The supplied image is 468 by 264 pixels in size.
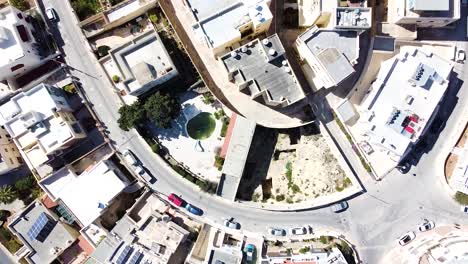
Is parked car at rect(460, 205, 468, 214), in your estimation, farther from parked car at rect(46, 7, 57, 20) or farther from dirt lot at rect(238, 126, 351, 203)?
parked car at rect(46, 7, 57, 20)

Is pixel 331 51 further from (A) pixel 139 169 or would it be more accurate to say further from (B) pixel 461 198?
(A) pixel 139 169

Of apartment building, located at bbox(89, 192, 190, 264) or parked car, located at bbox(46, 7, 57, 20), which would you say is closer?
apartment building, located at bbox(89, 192, 190, 264)

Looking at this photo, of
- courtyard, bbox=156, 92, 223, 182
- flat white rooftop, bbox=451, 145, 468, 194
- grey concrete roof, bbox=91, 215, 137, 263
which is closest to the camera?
flat white rooftop, bbox=451, 145, 468, 194

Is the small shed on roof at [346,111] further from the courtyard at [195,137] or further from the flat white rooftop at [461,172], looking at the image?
the courtyard at [195,137]

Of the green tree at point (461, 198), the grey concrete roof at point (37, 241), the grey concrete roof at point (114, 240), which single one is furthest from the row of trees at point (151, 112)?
the green tree at point (461, 198)

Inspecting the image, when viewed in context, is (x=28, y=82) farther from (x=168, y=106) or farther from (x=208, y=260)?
(x=208, y=260)

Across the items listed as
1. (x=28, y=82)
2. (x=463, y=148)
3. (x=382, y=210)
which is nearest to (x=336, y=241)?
(x=382, y=210)

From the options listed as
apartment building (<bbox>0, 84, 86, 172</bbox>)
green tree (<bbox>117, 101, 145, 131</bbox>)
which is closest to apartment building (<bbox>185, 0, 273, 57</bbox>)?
green tree (<bbox>117, 101, 145, 131</bbox>)
